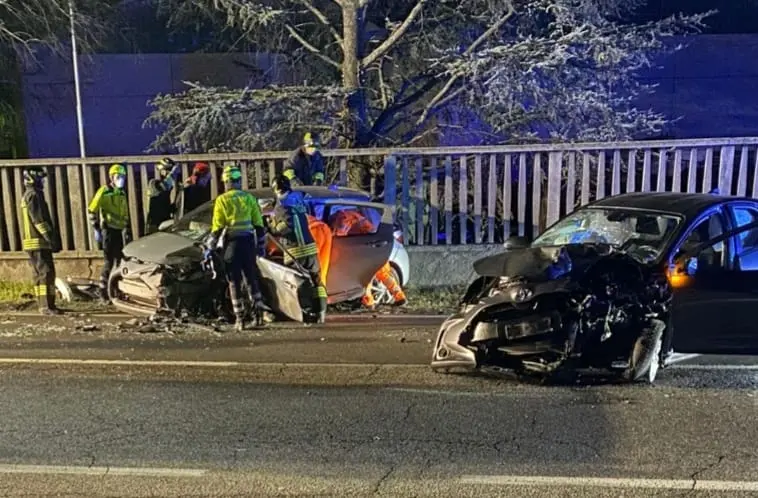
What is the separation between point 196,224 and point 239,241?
123 centimetres

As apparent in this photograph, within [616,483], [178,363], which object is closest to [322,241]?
[178,363]

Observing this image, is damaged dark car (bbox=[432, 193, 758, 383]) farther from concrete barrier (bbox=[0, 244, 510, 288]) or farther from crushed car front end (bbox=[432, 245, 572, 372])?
concrete barrier (bbox=[0, 244, 510, 288])

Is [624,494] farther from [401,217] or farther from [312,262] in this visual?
[401,217]

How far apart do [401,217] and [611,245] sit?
4642 millimetres

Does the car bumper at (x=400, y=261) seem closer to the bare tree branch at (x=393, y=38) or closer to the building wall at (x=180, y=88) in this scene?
the bare tree branch at (x=393, y=38)

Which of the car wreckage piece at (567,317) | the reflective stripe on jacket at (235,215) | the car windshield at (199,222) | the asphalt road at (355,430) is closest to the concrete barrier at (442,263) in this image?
the car windshield at (199,222)

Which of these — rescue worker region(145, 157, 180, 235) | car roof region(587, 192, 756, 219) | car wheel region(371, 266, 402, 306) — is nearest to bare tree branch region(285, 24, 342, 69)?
rescue worker region(145, 157, 180, 235)

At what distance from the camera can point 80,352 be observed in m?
7.64

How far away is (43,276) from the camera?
377 inches

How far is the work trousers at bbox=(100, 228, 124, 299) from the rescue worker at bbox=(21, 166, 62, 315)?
681 mm

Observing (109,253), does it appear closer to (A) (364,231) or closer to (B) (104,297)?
(B) (104,297)

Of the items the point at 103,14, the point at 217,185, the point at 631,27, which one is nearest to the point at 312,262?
the point at 217,185

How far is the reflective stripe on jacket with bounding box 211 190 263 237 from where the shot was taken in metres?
8.34

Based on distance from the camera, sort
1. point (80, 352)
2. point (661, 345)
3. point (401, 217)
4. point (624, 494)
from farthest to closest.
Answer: point (401, 217) → point (80, 352) → point (661, 345) → point (624, 494)
